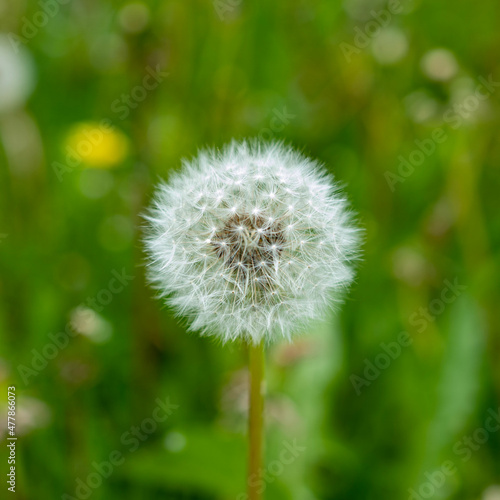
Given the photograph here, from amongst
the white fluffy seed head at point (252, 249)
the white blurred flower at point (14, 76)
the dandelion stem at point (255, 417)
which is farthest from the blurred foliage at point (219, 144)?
the white fluffy seed head at point (252, 249)

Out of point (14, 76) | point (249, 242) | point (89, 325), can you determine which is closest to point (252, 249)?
point (249, 242)

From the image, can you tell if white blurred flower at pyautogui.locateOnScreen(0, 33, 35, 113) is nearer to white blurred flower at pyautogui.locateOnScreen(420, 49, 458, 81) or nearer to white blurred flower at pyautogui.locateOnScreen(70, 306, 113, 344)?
white blurred flower at pyautogui.locateOnScreen(70, 306, 113, 344)

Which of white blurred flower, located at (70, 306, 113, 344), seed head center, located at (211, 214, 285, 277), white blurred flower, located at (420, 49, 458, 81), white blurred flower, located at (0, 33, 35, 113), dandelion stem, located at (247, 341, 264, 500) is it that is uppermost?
white blurred flower, located at (0, 33, 35, 113)

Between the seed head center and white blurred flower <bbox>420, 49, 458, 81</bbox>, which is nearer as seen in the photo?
the seed head center

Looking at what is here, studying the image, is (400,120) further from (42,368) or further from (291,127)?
(42,368)

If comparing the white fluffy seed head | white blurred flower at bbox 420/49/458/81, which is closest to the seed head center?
the white fluffy seed head

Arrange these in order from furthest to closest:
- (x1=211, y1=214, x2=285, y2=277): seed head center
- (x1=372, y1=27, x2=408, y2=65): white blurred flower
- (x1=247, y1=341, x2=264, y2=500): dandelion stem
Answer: (x1=372, y1=27, x2=408, y2=65): white blurred flower
(x1=211, y1=214, x2=285, y2=277): seed head center
(x1=247, y1=341, x2=264, y2=500): dandelion stem

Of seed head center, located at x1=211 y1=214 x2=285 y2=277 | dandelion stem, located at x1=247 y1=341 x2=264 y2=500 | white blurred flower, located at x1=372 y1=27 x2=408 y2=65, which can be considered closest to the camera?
dandelion stem, located at x1=247 y1=341 x2=264 y2=500

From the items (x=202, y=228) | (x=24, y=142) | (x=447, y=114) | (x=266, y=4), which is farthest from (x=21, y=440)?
(x=266, y=4)
